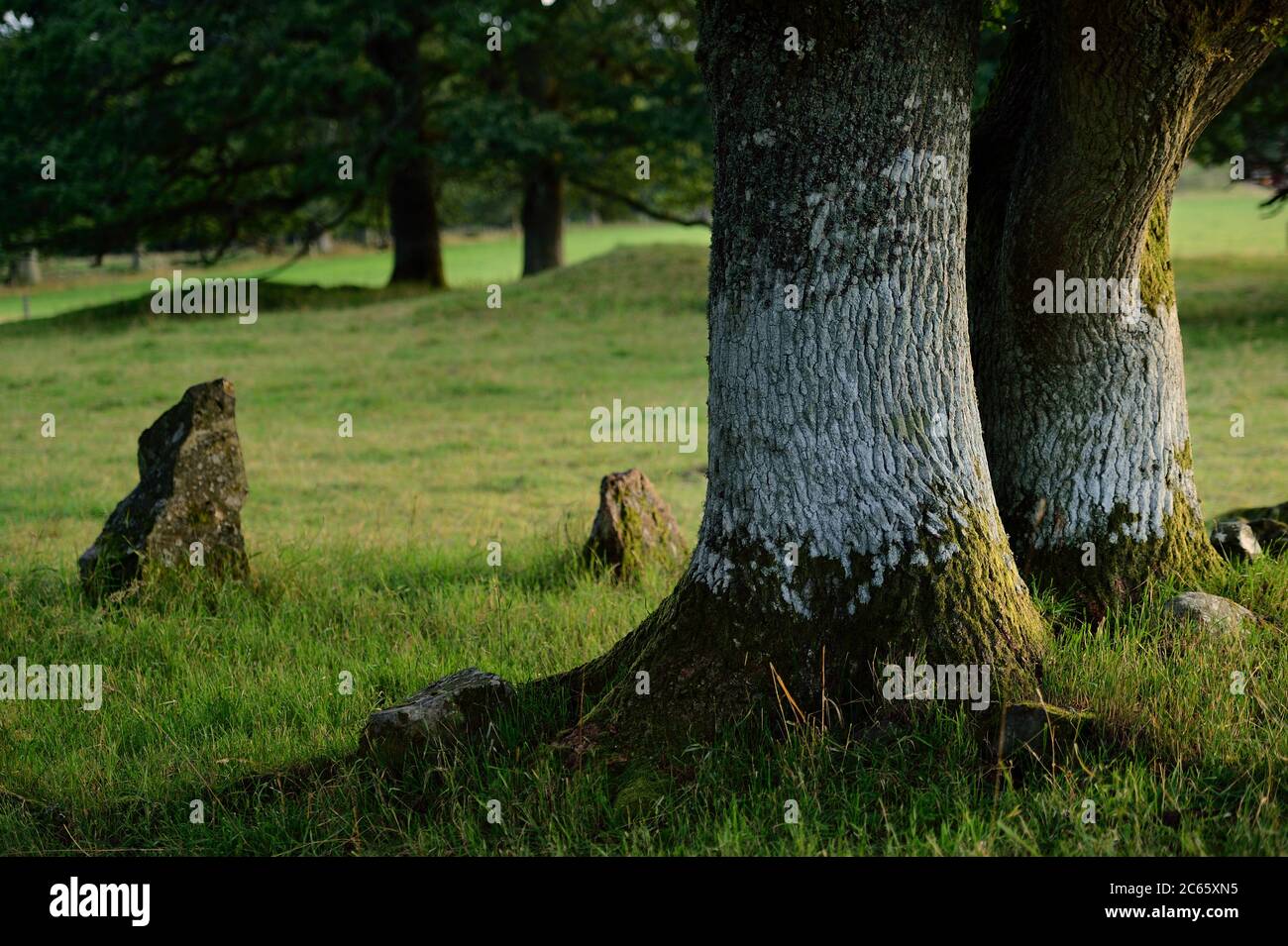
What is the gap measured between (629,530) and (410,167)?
2413cm

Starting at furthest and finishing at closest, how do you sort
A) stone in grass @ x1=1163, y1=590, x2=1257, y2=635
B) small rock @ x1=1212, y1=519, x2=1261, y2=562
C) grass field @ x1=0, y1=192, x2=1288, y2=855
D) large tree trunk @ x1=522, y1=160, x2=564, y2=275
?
large tree trunk @ x1=522, y1=160, x2=564, y2=275 → small rock @ x1=1212, y1=519, x2=1261, y2=562 → stone in grass @ x1=1163, y1=590, x2=1257, y2=635 → grass field @ x1=0, y1=192, x2=1288, y2=855

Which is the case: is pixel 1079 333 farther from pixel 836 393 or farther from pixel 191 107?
pixel 191 107

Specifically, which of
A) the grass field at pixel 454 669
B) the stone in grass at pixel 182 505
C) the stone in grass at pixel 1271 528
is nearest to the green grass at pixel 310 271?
the grass field at pixel 454 669

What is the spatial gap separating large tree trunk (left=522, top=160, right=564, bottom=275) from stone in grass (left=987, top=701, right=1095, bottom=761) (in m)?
28.6

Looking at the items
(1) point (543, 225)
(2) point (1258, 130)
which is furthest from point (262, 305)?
(2) point (1258, 130)

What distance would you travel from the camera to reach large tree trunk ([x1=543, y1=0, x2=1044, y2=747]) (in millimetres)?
4648

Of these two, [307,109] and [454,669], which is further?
[307,109]

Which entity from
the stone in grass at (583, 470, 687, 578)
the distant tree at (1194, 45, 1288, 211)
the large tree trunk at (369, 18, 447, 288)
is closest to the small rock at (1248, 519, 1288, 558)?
the stone in grass at (583, 470, 687, 578)

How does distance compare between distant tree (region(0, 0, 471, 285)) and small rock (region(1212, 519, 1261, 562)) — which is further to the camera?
distant tree (region(0, 0, 471, 285))

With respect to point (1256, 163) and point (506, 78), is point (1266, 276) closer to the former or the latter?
point (1256, 163)

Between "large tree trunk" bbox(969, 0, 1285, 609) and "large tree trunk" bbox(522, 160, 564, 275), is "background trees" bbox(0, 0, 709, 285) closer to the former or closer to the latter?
"large tree trunk" bbox(522, 160, 564, 275)

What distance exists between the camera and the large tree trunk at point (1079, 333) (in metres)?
5.51

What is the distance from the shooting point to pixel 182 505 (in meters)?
7.55
